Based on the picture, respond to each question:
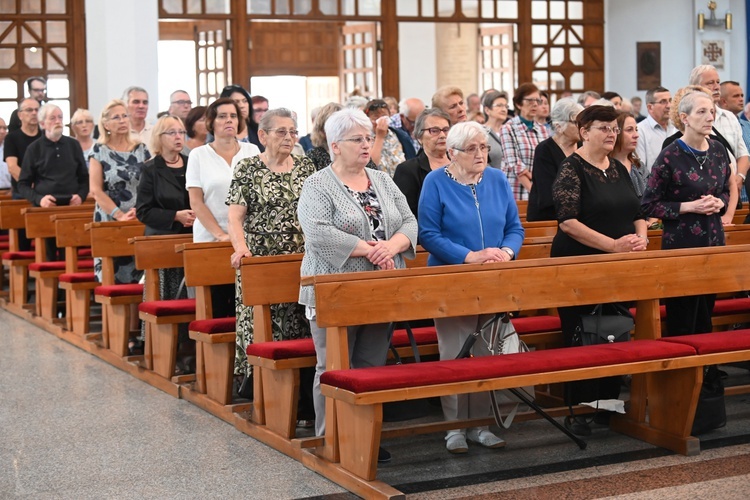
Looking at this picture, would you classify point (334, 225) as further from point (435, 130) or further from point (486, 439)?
point (435, 130)

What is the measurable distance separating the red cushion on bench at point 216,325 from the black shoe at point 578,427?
1637mm

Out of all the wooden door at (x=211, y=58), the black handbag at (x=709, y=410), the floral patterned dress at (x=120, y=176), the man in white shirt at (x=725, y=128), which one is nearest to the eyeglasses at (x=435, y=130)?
the black handbag at (x=709, y=410)

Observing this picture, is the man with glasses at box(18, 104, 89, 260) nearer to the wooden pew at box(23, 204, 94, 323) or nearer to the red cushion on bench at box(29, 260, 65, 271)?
the wooden pew at box(23, 204, 94, 323)

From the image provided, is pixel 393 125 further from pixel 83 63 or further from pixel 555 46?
pixel 555 46

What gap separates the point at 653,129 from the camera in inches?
314

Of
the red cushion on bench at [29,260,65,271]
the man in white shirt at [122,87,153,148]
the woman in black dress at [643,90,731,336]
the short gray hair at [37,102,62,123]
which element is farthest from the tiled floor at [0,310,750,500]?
the short gray hair at [37,102,62,123]

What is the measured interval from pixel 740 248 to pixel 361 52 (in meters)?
10.4

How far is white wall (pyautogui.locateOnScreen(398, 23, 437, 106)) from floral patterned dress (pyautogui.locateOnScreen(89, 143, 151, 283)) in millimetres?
9103

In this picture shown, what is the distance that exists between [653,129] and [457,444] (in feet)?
12.8

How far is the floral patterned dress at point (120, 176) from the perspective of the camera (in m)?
7.49

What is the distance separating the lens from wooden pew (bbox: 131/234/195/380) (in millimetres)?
6129

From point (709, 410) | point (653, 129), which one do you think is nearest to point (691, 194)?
point (709, 410)

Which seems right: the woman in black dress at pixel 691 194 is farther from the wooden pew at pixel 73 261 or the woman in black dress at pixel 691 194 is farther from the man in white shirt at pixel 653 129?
the wooden pew at pixel 73 261

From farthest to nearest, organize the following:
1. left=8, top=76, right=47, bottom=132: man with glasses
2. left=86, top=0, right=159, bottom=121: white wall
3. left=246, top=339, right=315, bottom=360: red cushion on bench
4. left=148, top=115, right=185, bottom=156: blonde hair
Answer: left=86, top=0, right=159, bottom=121: white wall
left=8, top=76, right=47, bottom=132: man with glasses
left=148, top=115, right=185, bottom=156: blonde hair
left=246, top=339, right=315, bottom=360: red cushion on bench
